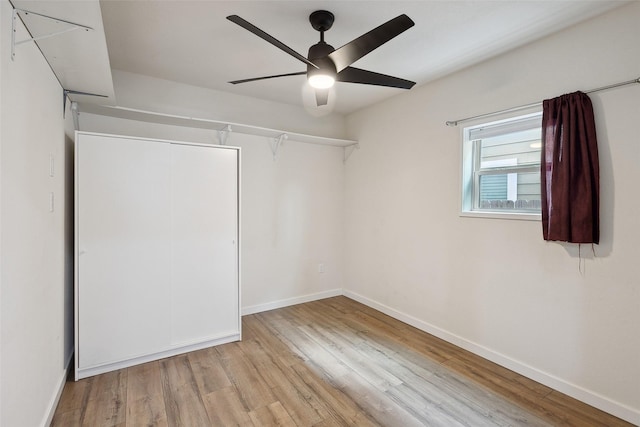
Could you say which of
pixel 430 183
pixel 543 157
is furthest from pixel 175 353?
pixel 543 157

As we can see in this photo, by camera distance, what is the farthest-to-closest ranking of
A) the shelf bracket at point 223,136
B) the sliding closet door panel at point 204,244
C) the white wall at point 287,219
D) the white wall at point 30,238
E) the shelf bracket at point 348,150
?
1. the shelf bracket at point 348,150
2. the white wall at point 287,219
3. the shelf bracket at point 223,136
4. the sliding closet door panel at point 204,244
5. the white wall at point 30,238

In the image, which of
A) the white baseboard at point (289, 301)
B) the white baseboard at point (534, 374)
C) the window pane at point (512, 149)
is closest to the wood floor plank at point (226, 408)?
the white baseboard at point (289, 301)

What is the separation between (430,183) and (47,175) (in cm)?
305

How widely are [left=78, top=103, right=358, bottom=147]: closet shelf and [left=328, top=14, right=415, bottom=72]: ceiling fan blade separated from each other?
173cm

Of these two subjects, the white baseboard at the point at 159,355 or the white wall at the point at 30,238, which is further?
the white baseboard at the point at 159,355

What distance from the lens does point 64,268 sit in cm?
228

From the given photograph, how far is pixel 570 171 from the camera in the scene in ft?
6.79

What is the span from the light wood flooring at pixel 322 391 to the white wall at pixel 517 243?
0.27 metres

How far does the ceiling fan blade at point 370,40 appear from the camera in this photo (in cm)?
153

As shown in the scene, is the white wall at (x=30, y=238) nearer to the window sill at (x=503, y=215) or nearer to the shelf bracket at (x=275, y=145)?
the shelf bracket at (x=275, y=145)

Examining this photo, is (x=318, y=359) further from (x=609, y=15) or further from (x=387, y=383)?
(x=609, y=15)

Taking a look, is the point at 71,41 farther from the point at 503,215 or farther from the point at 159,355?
the point at 503,215

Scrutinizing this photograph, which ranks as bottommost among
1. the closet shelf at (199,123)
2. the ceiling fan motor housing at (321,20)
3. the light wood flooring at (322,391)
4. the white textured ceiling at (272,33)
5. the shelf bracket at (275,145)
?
the light wood flooring at (322,391)

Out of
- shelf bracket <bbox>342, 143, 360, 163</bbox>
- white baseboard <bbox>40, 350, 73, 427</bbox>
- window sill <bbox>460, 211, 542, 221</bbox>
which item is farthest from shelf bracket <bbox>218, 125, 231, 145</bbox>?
window sill <bbox>460, 211, 542, 221</bbox>
